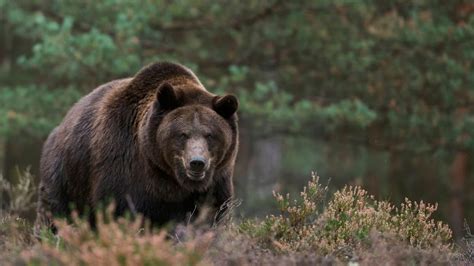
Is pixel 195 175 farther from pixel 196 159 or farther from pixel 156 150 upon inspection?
pixel 156 150

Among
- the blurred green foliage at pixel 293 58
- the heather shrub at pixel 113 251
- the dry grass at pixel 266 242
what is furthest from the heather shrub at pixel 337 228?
the blurred green foliage at pixel 293 58

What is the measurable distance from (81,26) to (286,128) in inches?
171

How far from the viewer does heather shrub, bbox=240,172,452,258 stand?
675 cm

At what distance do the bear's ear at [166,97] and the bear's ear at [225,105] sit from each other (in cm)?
33

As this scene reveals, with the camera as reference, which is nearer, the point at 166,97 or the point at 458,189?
the point at 166,97

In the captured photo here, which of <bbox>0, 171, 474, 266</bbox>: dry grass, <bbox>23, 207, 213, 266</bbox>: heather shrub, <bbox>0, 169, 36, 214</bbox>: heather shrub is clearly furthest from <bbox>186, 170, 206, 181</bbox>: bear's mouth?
<bbox>23, 207, 213, 266</bbox>: heather shrub

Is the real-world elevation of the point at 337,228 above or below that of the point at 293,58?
above

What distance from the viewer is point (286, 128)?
58.2 feet

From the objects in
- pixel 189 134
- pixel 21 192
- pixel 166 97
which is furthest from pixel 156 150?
pixel 21 192

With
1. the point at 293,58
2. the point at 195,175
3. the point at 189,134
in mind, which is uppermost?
the point at 189,134

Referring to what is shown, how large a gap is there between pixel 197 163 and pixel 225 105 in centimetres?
72

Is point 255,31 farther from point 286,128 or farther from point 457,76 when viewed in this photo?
point 457,76

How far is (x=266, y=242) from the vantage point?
700 cm

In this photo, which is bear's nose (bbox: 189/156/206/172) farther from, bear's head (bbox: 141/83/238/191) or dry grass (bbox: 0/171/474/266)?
dry grass (bbox: 0/171/474/266)
